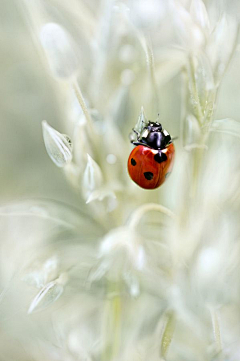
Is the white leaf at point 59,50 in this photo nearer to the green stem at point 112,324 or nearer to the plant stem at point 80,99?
the plant stem at point 80,99

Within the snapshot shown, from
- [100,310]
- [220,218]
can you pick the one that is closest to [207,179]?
[220,218]

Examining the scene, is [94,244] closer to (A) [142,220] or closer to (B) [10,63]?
(A) [142,220]

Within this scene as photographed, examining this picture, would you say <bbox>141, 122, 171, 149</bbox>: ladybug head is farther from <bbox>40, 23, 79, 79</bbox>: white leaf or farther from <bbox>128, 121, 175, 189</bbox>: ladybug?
<bbox>40, 23, 79, 79</bbox>: white leaf

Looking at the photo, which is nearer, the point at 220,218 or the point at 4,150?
the point at 220,218

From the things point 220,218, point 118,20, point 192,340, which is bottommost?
point 192,340

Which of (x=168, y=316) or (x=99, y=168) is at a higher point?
(x=99, y=168)

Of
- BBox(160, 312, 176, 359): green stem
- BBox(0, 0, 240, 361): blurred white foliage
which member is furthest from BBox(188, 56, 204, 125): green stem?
BBox(160, 312, 176, 359): green stem

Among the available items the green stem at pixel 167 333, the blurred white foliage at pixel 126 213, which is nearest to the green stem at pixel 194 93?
the blurred white foliage at pixel 126 213

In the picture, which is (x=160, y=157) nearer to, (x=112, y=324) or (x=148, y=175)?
(x=148, y=175)
